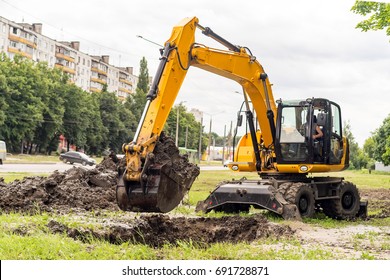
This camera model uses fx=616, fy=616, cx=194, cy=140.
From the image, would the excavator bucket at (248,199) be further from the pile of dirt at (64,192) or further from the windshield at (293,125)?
the pile of dirt at (64,192)

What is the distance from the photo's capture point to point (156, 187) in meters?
11.0

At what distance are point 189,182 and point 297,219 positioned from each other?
12.3ft

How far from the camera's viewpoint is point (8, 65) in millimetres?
68688

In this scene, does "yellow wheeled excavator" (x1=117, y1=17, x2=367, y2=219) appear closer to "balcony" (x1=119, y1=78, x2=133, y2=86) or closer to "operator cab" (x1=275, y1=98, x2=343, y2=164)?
"operator cab" (x1=275, y1=98, x2=343, y2=164)

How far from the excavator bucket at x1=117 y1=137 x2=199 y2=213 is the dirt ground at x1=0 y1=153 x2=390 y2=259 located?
2.31 ft

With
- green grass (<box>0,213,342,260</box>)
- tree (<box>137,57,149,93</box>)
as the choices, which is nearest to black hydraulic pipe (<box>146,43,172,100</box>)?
green grass (<box>0,213,342,260</box>)

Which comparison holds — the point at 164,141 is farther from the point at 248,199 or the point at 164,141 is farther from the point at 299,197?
the point at 299,197

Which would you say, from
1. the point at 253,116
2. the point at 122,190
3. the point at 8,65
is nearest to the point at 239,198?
the point at 253,116

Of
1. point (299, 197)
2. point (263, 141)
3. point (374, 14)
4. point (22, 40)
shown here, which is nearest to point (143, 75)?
point (22, 40)

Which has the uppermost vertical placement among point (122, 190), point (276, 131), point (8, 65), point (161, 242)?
point (8, 65)

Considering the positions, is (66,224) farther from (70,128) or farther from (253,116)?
(70,128)

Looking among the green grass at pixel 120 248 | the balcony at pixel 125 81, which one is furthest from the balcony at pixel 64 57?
the green grass at pixel 120 248

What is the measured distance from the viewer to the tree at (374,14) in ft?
70.8

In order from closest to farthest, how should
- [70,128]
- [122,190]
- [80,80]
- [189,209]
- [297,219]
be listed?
[122,190] < [297,219] < [189,209] < [70,128] < [80,80]
